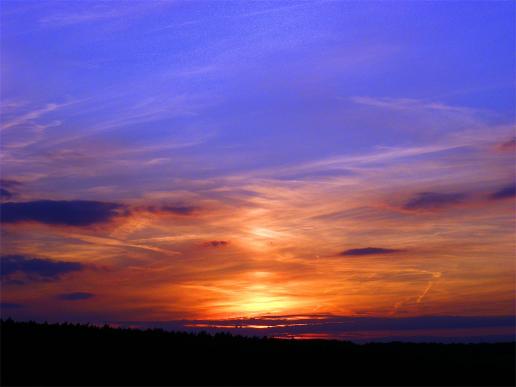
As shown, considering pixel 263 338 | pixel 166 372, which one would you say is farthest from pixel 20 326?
pixel 263 338

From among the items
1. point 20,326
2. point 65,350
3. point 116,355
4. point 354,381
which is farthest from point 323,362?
point 20,326

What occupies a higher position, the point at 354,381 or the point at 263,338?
the point at 263,338

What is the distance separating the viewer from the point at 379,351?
47.8 m

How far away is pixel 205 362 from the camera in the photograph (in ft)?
121

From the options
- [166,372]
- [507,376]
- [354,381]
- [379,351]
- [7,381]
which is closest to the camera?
[7,381]

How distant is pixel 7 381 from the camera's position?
29.1 metres

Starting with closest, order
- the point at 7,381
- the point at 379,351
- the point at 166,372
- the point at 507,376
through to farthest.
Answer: the point at 7,381 < the point at 166,372 < the point at 507,376 < the point at 379,351

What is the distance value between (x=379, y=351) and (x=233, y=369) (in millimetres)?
15067

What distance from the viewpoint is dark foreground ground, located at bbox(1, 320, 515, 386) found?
105 feet

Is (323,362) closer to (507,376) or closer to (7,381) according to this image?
(507,376)

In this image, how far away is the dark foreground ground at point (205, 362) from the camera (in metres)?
32.1

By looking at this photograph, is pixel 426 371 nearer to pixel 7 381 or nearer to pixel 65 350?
pixel 65 350

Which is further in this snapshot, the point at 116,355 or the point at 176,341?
the point at 176,341

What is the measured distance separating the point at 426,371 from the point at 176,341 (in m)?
14.7
